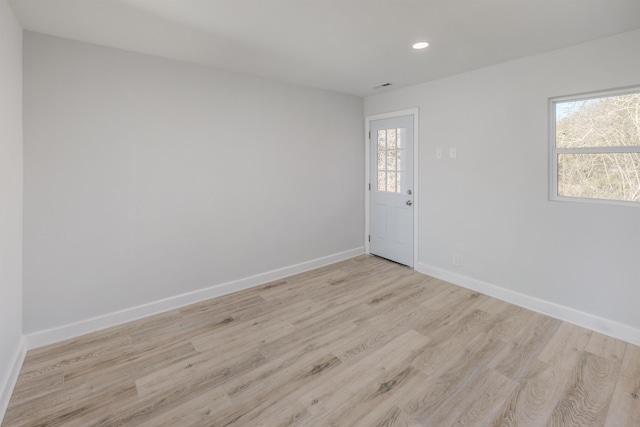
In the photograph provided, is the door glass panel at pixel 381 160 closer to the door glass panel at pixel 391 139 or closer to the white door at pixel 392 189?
the white door at pixel 392 189

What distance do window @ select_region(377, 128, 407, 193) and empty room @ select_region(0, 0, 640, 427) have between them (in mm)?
277

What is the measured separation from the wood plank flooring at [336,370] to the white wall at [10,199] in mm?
188

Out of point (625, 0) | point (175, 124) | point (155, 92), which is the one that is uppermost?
point (625, 0)

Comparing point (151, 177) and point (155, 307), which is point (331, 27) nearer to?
point (151, 177)

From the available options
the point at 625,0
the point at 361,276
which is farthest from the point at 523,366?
the point at 625,0

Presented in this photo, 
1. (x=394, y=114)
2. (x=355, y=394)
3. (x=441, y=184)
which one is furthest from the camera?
(x=394, y=114)

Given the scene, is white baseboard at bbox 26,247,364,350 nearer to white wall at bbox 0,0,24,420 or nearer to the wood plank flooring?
the wood plank flooring

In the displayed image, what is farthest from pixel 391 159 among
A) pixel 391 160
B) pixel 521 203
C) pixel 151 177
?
pixel 151 177

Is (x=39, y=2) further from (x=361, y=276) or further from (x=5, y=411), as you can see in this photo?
(x=361, y=276)

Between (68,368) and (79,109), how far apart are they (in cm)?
198

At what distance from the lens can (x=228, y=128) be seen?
3.31 m

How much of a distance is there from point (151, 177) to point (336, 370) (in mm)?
2321

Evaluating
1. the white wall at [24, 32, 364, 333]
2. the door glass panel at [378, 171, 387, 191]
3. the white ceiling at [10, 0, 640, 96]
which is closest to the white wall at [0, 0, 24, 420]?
the white wall at [24, 32, 364, 333]

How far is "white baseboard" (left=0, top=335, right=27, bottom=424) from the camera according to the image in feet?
5.91
